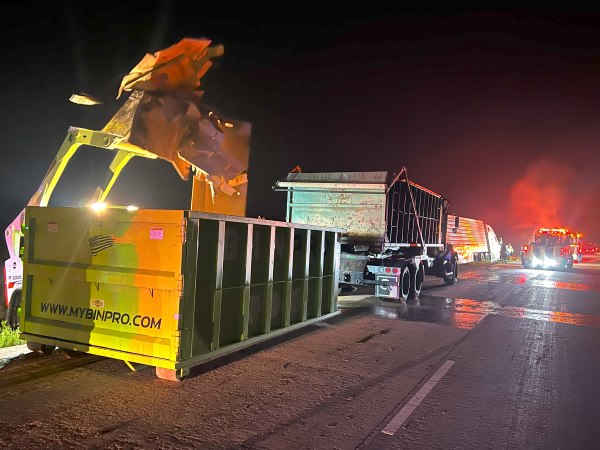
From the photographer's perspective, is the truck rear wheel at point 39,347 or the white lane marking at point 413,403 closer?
the white lane marking at point 413,403

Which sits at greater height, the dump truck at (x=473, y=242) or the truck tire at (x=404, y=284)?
the dump truck at (x=473, y=242)

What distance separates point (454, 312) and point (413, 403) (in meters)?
7.12

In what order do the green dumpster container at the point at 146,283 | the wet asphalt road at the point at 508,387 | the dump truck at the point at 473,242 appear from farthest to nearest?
the dump truck at the point at 473,242 < the green dumpster container at the point at 146,283 < the wet asphalt road at the point at 508,387

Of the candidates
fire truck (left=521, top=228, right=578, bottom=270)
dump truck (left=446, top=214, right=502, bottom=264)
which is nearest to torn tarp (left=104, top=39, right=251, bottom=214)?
dump truck (left=446, top=214, right=502, bottom=264)

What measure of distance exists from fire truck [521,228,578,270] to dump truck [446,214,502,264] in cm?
314

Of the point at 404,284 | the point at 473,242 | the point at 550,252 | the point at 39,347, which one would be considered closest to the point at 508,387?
the point at 39,347

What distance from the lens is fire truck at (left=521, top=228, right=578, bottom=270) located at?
1299 inches

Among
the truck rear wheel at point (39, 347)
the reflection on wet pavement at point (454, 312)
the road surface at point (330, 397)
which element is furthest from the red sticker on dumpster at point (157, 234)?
the reflection on wet pavement at point (454, 312)

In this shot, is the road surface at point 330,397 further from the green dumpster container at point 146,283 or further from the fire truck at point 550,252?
the fire truck at point 550,252

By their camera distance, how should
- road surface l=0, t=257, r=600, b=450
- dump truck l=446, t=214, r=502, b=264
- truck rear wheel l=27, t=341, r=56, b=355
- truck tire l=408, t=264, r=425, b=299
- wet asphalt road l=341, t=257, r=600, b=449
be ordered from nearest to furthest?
road surface l=0, t=257, r=600, b=450 < wet asphalt road l=341, t=257, r=600, b=449 < truck rear wheel l=27, t=341, r=56, b=355 < truck tire l=408, t=264, r=425, b=299 < dump truck l=446, t=214, r=502, b=264

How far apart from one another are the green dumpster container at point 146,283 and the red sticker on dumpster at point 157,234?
0.04 feet

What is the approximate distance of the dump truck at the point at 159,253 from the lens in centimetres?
539

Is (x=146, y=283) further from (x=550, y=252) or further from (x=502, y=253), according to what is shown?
(x=502, y=253)

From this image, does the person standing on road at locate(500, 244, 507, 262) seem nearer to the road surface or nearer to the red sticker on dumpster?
the road surface
